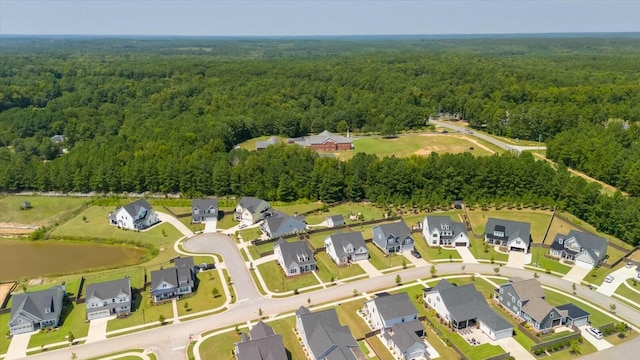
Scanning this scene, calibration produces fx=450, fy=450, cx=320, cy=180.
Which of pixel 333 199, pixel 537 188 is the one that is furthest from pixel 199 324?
pixel 537 188

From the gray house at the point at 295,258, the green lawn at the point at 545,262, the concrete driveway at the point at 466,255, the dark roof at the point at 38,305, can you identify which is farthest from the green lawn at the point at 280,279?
the green lawn at the point at 545,262

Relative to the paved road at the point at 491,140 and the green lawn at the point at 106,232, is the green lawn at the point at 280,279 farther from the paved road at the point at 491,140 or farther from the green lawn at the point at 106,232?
the paved road at the point at 491,140

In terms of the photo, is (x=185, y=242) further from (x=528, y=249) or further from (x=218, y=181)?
(x=528, y=249)

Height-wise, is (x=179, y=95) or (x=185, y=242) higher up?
(x=179, y=95)

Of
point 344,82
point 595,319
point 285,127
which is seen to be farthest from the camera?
point 344,82

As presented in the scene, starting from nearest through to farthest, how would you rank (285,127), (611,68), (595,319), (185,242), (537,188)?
(595,319), (185,242), (537,188), (285,127), (611,68)

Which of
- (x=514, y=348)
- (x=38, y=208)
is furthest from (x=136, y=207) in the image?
(x=514, y=348)

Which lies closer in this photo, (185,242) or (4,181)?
(185,242)
